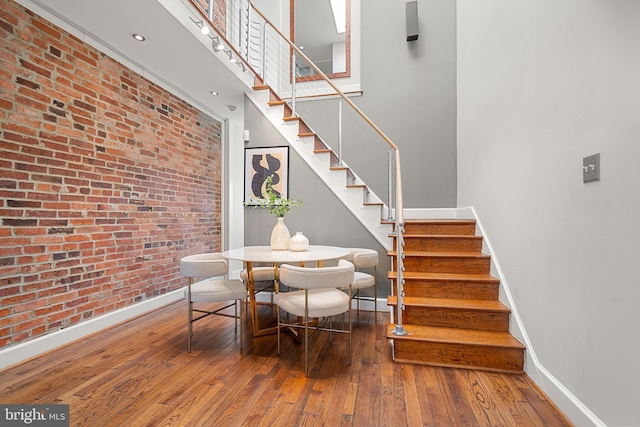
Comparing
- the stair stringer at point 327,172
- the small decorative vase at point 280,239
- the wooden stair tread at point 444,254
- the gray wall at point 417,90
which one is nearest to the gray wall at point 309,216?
the stair stringer at point 327,172

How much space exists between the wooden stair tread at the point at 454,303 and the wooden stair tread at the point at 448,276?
0.19 metres

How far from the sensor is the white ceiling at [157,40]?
243 cm

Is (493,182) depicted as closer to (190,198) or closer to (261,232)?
(261,232)

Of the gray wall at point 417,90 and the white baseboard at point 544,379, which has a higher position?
the gray wall at point 417,90

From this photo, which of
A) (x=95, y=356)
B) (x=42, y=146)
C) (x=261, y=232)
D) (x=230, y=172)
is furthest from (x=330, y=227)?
(x=42, y=146)

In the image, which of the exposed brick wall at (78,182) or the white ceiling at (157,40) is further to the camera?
the white ceiling at (157,40)

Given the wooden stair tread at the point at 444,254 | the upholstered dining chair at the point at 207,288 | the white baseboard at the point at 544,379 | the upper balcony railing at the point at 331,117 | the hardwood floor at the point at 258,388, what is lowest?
the hardwood floor at the point at 258,388

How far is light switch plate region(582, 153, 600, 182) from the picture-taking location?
152 cm

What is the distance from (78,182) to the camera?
8.95ft

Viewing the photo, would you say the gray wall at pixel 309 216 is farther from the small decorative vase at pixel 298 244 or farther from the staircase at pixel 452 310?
the small decorative vase at pixel 298 244

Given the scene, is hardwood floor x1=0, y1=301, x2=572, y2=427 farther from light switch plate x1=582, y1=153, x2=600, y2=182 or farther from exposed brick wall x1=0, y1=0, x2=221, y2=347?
light switch plate x1=582, y1=153, x2=600, y2=182

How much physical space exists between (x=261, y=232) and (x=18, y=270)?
2295 millimetres

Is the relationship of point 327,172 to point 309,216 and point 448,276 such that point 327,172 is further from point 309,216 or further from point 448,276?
point 448,276

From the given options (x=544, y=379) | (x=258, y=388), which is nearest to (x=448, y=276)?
(x=544, y=379)
